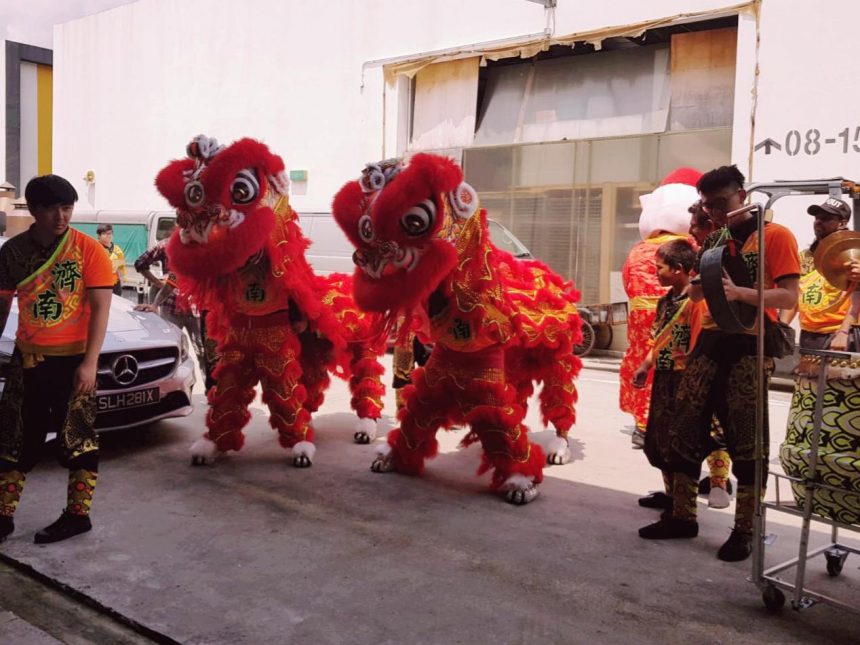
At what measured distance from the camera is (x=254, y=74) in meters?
16.0

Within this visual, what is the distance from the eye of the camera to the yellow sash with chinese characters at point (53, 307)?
3.89 meters

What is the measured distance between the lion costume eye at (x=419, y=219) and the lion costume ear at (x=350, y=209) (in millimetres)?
348

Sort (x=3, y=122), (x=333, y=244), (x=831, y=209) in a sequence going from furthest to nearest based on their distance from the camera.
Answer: (x=3, y=122) < (x=333, y=244) < (x=831, y=209)

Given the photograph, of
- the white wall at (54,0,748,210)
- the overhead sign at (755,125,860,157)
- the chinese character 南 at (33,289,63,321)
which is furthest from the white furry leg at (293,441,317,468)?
the white wall at (54,0,748,210)

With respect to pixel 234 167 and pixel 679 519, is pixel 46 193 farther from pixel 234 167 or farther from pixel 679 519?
pixel 679 519

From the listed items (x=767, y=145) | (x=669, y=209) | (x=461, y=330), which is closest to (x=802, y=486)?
(x=461, y=330)

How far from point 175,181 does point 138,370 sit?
139 cm

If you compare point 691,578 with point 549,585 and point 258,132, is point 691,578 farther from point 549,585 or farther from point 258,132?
point 258,132

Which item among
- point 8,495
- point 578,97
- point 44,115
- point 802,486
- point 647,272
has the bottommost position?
point 8,495

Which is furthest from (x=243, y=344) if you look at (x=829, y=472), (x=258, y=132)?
(x=258, y=132)

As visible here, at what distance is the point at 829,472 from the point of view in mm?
2996

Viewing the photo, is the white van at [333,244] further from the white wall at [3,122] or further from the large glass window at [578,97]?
the white wall at [3,122]

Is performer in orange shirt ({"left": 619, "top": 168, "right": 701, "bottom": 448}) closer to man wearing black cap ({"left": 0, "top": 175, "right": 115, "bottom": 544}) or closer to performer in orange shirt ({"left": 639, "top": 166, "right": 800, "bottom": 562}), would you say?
performer in orange shirt ({"left": 639, "top": 166, "right": 800, "bottom": 562})

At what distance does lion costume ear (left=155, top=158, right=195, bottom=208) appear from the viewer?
4887mm
